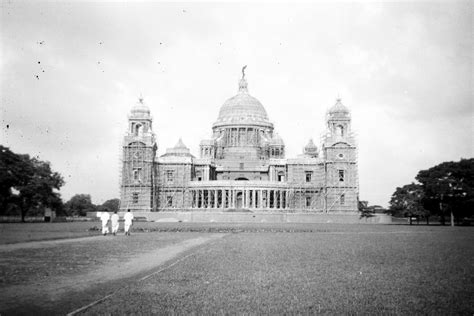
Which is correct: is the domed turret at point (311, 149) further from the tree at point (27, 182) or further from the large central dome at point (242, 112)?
the tree at point (27, 182)

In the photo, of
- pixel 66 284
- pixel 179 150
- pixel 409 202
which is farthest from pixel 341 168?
pixel 66 284

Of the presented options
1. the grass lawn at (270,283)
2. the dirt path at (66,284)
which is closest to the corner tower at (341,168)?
the grass lawn at (270,283)

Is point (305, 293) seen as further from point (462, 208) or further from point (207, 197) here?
point (207, 197)

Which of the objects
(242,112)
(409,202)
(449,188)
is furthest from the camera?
(242,112)

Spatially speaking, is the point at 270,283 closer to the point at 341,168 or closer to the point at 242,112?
the point at 341,168

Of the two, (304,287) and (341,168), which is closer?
(304,287)

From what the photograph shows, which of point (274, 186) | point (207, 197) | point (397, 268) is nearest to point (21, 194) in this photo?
point (207, 197)

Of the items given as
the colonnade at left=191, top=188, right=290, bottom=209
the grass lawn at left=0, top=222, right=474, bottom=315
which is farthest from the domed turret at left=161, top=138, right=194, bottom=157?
the grass lawn at left=0, top=222, right=474, bottom=315
